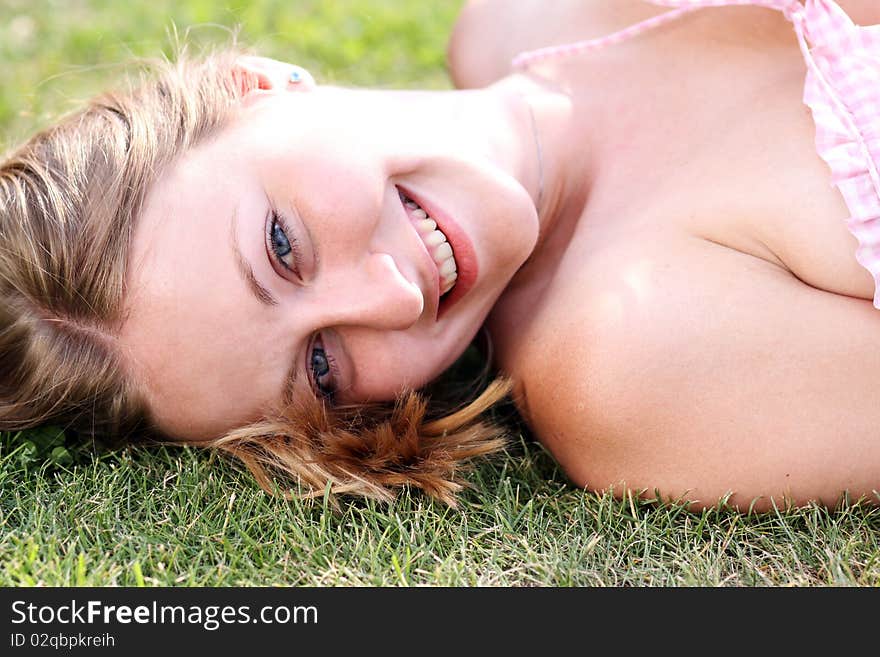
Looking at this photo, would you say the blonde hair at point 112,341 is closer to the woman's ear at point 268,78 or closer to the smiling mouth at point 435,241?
the woman's ear at point 268,78

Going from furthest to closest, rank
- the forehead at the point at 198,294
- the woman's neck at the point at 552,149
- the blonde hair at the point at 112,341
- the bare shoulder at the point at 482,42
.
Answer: the bare shoulder at the point at 482,42 < the woman's neck at the point at 552,149 < the blonde hair at the point at 112,341 < the forehead at the point at 198,294

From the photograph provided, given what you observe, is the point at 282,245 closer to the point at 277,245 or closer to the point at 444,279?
the point at 277,245

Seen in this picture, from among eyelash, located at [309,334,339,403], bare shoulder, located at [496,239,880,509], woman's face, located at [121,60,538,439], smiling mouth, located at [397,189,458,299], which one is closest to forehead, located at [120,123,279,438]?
woman's face, located at [121,60,538,439]

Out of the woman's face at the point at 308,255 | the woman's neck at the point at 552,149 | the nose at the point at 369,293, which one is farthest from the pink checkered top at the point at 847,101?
the nose at the point at 369,293

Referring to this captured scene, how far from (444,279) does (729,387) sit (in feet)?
2.20

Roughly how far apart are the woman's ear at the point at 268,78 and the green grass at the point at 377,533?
89cm

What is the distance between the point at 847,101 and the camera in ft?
7.12

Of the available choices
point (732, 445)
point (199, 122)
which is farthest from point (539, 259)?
point (199, 122)

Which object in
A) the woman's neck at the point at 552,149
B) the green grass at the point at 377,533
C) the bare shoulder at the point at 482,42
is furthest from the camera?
the bare shoulder at the point at 482,42

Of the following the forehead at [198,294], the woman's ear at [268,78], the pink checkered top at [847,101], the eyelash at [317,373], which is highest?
the pink checkered top at [847,101]

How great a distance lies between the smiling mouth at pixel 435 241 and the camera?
7.31 feet

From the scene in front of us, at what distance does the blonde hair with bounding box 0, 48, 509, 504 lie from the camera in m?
2.17
